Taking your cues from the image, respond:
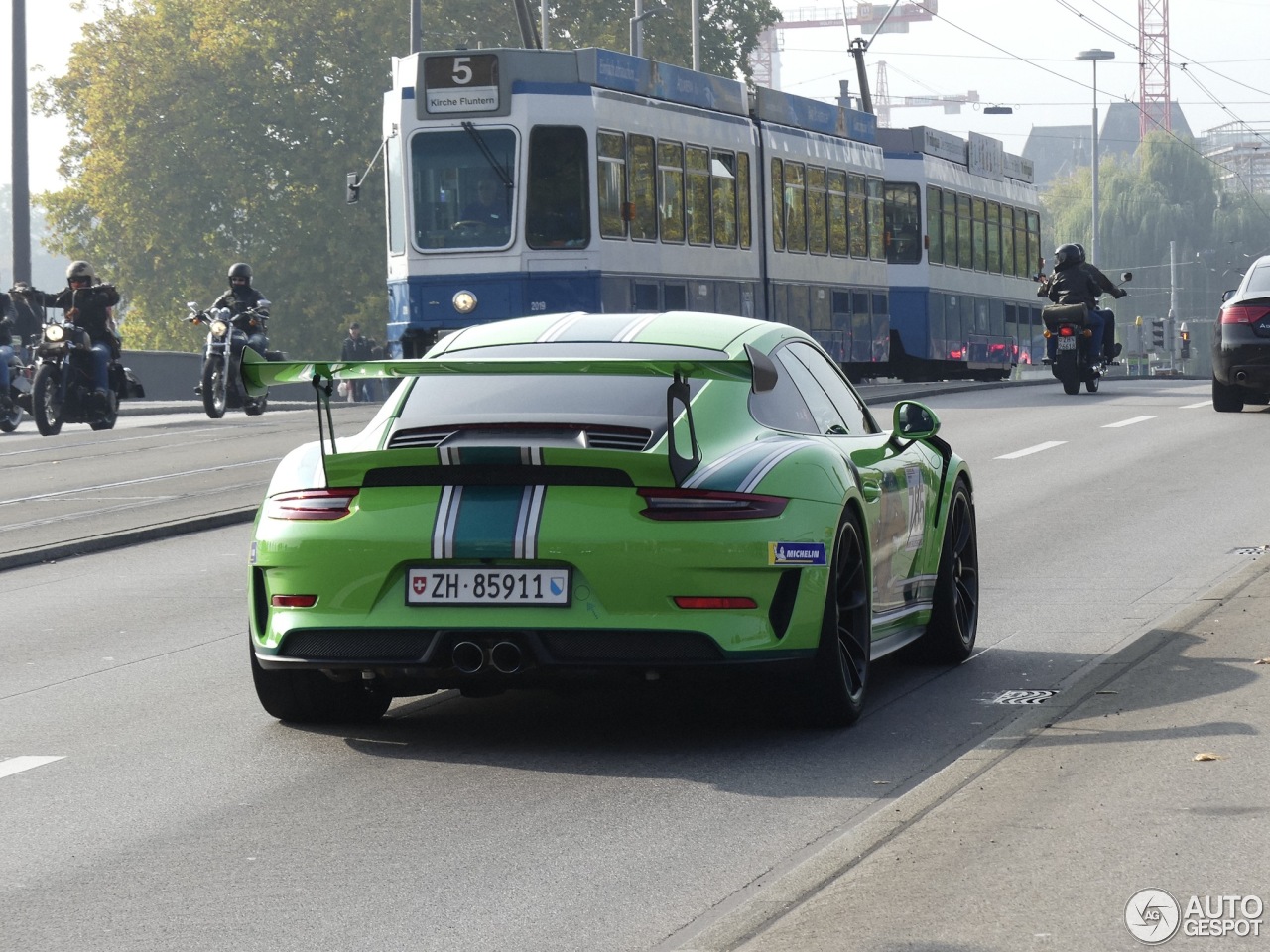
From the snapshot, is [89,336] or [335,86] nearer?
[89,336]

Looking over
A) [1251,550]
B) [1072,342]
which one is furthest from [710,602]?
A: [1072,342]

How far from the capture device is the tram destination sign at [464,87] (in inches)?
988

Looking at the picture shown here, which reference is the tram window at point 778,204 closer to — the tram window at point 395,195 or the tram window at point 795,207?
the tram window at point 795,207

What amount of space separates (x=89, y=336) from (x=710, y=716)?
1835cm

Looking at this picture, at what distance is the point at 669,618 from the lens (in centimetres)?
695

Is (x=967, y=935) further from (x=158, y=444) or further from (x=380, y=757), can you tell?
(x=158, y=444)

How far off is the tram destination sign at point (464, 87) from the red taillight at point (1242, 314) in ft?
26.3

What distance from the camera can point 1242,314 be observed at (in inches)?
957

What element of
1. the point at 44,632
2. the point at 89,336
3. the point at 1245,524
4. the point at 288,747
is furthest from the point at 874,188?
the point at 288,747

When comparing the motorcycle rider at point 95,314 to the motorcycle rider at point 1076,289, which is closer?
the motorcycle rider at point 95,314

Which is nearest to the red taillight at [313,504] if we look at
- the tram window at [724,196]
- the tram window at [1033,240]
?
the tram window at [724,196]

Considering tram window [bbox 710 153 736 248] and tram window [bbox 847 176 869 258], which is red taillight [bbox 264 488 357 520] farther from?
tram window [bbox 847 176 869 258]
